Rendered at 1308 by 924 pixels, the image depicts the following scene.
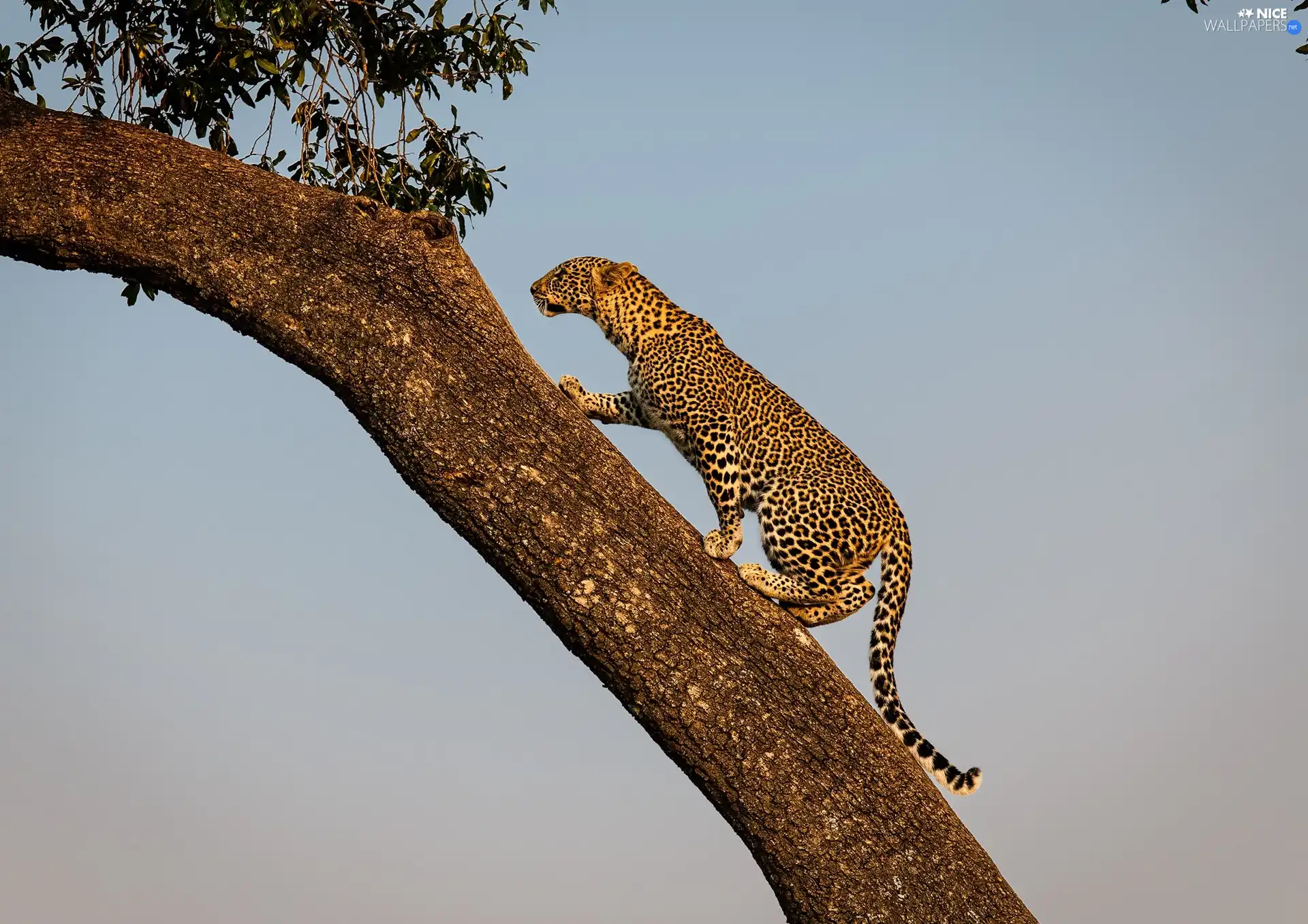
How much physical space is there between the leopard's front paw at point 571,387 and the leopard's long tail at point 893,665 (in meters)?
1.71

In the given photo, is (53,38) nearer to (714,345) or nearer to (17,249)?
(17,249)

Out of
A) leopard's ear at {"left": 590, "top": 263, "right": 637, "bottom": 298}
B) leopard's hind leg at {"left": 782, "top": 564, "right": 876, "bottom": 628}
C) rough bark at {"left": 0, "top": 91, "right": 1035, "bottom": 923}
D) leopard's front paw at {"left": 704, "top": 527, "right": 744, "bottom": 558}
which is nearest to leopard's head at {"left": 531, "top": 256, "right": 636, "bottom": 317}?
leopard's ear at {"left": 590, "top": 263, "right": 637, "bottom": 298}

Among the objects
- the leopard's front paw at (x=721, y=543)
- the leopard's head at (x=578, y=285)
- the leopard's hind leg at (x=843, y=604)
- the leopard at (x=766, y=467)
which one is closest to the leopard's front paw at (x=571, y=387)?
the leopard at (x=766, y=467)

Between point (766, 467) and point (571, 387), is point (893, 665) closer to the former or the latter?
point (766, 467)

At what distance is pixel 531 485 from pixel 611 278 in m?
2.20

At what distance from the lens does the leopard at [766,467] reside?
581cm

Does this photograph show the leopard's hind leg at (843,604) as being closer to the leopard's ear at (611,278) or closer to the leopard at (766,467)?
the leopard at (766,467)

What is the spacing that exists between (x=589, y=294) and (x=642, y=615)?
2.52 meters

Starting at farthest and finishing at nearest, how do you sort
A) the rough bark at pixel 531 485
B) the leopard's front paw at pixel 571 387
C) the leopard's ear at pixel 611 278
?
the leopard's ear at pixel 611 278, the leopard's front paw at pixel 571 387, the rough bark at pixel 531 485

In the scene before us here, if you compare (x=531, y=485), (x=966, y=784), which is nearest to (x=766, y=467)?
(x=531, y=485)

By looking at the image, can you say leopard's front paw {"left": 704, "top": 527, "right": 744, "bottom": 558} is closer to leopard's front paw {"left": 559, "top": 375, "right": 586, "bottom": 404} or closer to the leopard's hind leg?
the leopard's hind leg

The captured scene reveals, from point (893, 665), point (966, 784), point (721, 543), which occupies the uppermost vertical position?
point (721, 543)

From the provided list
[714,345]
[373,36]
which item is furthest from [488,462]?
[373,36]

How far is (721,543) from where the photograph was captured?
542cm
